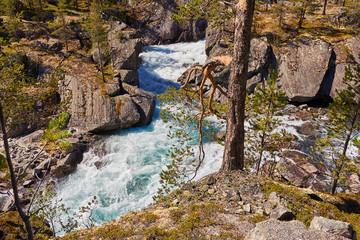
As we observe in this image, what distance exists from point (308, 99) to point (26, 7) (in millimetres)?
53775

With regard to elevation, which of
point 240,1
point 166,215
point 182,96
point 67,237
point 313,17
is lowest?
point 67,237

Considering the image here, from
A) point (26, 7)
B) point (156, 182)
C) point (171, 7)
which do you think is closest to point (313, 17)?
point (171, 7)

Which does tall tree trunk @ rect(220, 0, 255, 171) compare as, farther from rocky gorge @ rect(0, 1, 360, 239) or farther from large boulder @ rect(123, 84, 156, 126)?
large boulder @ rect(123, 84, 156, 126)

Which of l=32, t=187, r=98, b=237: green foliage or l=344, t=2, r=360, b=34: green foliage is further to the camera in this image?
l=344, t=2, r=360, b=34: green foliage

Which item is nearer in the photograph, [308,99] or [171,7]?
[308,99]

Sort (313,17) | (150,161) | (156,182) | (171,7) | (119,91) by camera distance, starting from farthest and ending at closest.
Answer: (171,7) < (313,17) < (119,91) < (150,161) < (156,182)

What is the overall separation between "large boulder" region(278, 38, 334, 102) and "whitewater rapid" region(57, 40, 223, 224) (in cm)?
1366

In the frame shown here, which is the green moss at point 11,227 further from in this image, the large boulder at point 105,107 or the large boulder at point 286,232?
the large boulder at point 105,107

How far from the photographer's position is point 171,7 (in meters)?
46.7

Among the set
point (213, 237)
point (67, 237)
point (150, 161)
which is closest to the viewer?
point (213, 237)

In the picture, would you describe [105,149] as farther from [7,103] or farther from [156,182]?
[7,103]

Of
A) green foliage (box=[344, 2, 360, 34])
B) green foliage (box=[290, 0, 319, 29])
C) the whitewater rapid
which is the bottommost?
the whitewater rapid

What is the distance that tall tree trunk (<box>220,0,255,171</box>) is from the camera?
718cm

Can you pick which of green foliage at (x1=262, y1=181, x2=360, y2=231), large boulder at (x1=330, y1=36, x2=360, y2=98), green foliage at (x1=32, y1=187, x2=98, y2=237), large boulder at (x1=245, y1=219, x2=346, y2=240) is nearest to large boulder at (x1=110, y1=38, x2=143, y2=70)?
green foliage at (x1=32, y1=187, x2=98, y2=237)
